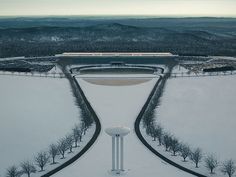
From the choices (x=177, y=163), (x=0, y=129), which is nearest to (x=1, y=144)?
(x=0, y=129)

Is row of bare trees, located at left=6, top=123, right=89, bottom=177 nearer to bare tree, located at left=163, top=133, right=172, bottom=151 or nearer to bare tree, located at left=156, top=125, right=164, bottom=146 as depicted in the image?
bare tree, located at left=156, top=125, right=164, bottom=146

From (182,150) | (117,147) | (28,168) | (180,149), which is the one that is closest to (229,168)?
(182,150)

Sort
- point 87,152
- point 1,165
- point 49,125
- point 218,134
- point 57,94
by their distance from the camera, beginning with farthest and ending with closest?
point 57,94, point 49,125, point 218,134, point 87,152, point 1,165

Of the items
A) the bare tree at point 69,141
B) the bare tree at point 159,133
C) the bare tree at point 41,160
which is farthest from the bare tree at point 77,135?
the bare tree at point 159,133

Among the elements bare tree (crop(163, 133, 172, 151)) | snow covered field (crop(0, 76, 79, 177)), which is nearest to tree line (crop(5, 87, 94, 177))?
snow covered field (crop(0, 76, 79, 177))

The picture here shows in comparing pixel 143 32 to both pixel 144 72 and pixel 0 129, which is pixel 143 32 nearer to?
pixel 144 72

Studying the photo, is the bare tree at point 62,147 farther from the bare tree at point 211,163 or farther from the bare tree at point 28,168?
the bare tree at point 211,163

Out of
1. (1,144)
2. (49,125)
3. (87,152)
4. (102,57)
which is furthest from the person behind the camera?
(102,57)
